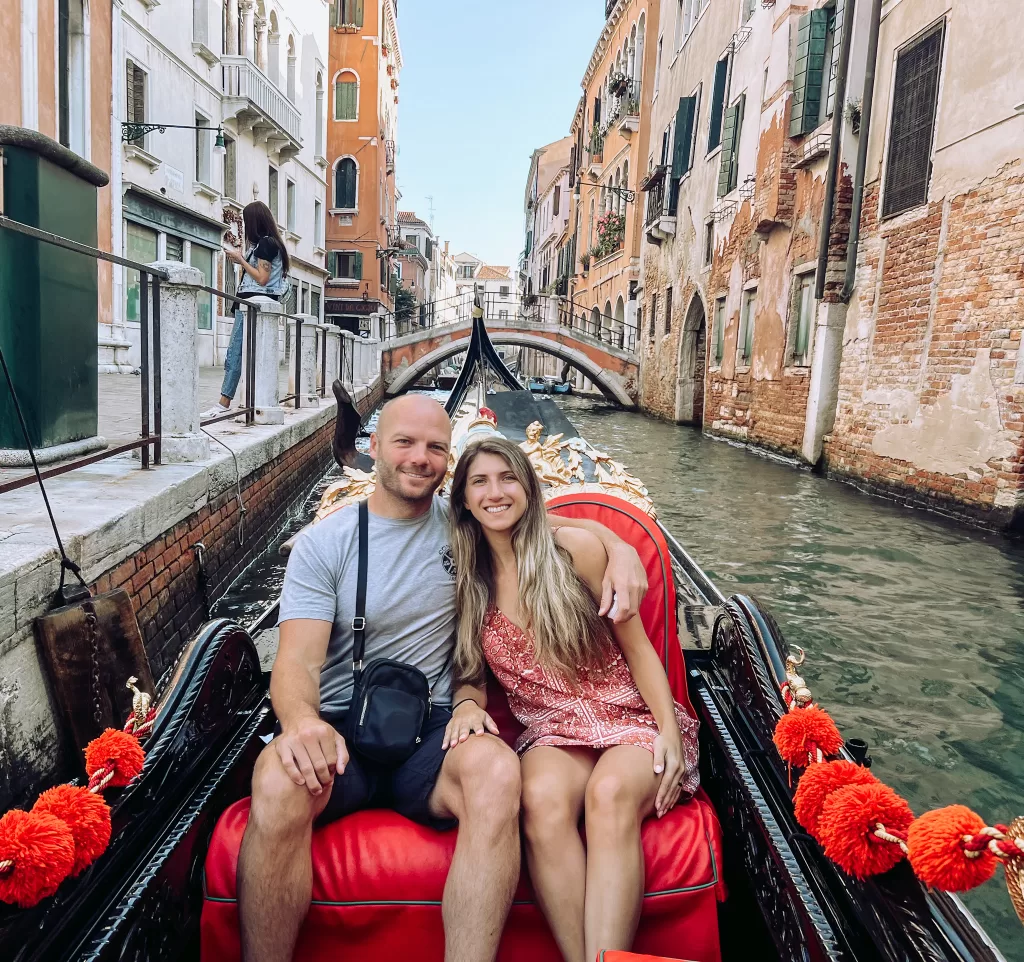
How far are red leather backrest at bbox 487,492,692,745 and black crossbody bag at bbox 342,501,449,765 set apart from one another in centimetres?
24

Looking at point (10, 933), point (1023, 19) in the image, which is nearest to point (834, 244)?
point (1023, 19)

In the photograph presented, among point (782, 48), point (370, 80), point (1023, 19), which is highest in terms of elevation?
point (370, 80)

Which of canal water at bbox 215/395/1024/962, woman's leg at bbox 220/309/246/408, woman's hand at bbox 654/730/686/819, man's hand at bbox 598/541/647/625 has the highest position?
woman's leg at bbox 220/309/246/408

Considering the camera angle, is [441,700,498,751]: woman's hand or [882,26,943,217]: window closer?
[441,700,498,751]: woman's hand

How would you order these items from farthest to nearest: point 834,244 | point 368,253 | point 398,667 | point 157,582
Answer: point 368,253 → point 834,244 → point 157,582 → point 398,667

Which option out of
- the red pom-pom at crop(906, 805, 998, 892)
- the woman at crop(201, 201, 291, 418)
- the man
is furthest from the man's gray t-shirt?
the woman at crop(201, 201, 291, 418)

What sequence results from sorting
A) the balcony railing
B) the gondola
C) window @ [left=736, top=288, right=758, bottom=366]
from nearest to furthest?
the gondola, window @ [left=736, top=288, right=758, bottom=366], the balcony railing

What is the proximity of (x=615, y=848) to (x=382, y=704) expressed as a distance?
41 centimetres

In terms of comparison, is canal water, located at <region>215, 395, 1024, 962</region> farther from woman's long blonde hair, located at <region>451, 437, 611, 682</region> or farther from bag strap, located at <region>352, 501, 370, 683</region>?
bag strap, located at <region>352, 501, 370, 683</region>

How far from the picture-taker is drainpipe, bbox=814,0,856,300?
7430 mm

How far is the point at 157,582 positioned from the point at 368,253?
70.5 feet

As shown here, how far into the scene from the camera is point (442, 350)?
1777 cm

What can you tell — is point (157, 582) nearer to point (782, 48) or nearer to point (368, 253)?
point (782, 48)

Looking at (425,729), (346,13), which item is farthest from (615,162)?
(425,729)
